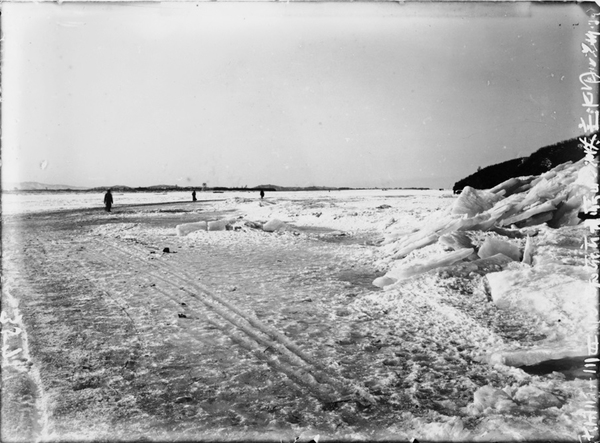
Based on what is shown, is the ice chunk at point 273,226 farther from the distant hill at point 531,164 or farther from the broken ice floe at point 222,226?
the distant hill at point 531,164

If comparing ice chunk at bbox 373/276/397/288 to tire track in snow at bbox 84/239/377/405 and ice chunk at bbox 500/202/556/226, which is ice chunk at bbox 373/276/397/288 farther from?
ice chunk at bbox 500/202/556/226

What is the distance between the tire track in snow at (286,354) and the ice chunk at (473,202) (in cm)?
708

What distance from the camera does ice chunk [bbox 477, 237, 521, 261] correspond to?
23.6 feet

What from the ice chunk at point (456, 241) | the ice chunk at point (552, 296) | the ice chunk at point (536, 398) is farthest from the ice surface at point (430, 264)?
the ice chunk at point (536, 398)

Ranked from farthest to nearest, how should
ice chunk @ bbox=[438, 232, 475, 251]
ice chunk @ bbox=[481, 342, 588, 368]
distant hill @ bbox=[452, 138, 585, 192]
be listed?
1. distant hill @ bbox=[452, 138, 585, 192]
2. ice chunk @ bbox=[438, 232, 475, 251]
3. ice chunk @ bbox=[481, 342, 588, 368]

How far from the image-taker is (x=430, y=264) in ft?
23.8

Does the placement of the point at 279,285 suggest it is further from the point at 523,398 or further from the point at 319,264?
the point at 523,398

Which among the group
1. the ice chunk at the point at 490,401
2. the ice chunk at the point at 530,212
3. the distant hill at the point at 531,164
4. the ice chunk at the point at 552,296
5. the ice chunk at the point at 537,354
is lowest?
the ice chunk at the point at 490,401

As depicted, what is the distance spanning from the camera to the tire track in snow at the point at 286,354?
341 centimetres

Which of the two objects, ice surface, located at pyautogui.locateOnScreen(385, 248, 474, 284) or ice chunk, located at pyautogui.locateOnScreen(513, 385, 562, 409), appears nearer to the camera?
ice chunk, located at pyautogui.locateOnScreen(513, 385, 562, 409)

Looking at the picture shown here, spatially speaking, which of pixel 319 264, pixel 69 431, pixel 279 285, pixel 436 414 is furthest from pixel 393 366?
pixel 319 264

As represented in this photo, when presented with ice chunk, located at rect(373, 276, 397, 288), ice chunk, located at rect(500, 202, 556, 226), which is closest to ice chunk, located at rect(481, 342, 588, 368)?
ice chunk, located at rect(373, 276, 397, 288)

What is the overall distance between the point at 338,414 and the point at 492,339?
2.52 meters

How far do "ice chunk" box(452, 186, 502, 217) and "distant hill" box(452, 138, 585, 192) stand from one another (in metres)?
2.43
